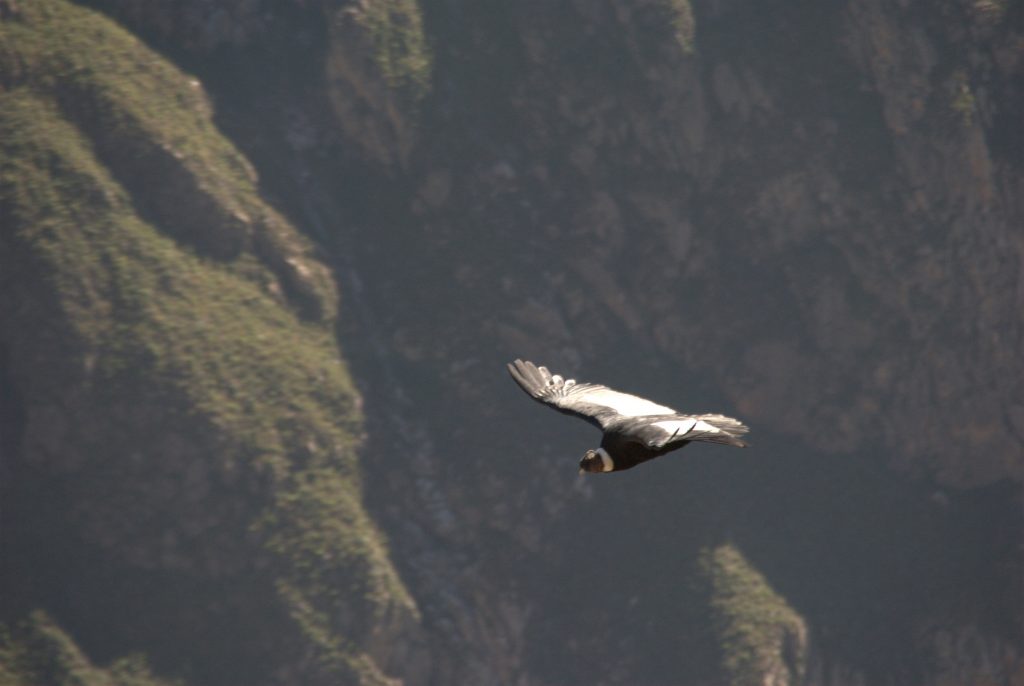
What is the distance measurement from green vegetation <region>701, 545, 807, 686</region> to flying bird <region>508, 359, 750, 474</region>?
102ft

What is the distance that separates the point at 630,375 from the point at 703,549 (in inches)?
377

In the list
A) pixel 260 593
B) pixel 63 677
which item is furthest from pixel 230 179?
pixel 63 677

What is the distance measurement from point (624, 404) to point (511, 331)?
1292 inches

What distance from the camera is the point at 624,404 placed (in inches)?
794

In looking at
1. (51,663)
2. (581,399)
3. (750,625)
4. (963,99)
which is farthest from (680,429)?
(963,99)

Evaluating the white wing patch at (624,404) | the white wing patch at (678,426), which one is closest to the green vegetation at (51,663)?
the white wing patch at (624,404)

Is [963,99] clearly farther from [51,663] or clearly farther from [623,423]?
[51,663]

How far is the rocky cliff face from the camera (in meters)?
45.8

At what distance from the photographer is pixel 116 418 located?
4581cm

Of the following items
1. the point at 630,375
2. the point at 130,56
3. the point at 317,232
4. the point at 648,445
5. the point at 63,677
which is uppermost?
the point at 648,445

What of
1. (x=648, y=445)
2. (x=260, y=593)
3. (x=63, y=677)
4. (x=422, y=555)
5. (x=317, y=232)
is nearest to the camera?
(x=648, y=445)

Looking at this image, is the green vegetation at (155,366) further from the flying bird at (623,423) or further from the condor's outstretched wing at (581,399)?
the flying bird at (623,423)

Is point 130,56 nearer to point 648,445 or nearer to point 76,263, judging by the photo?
point 76,263

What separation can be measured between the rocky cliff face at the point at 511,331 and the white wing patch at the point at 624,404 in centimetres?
2848
